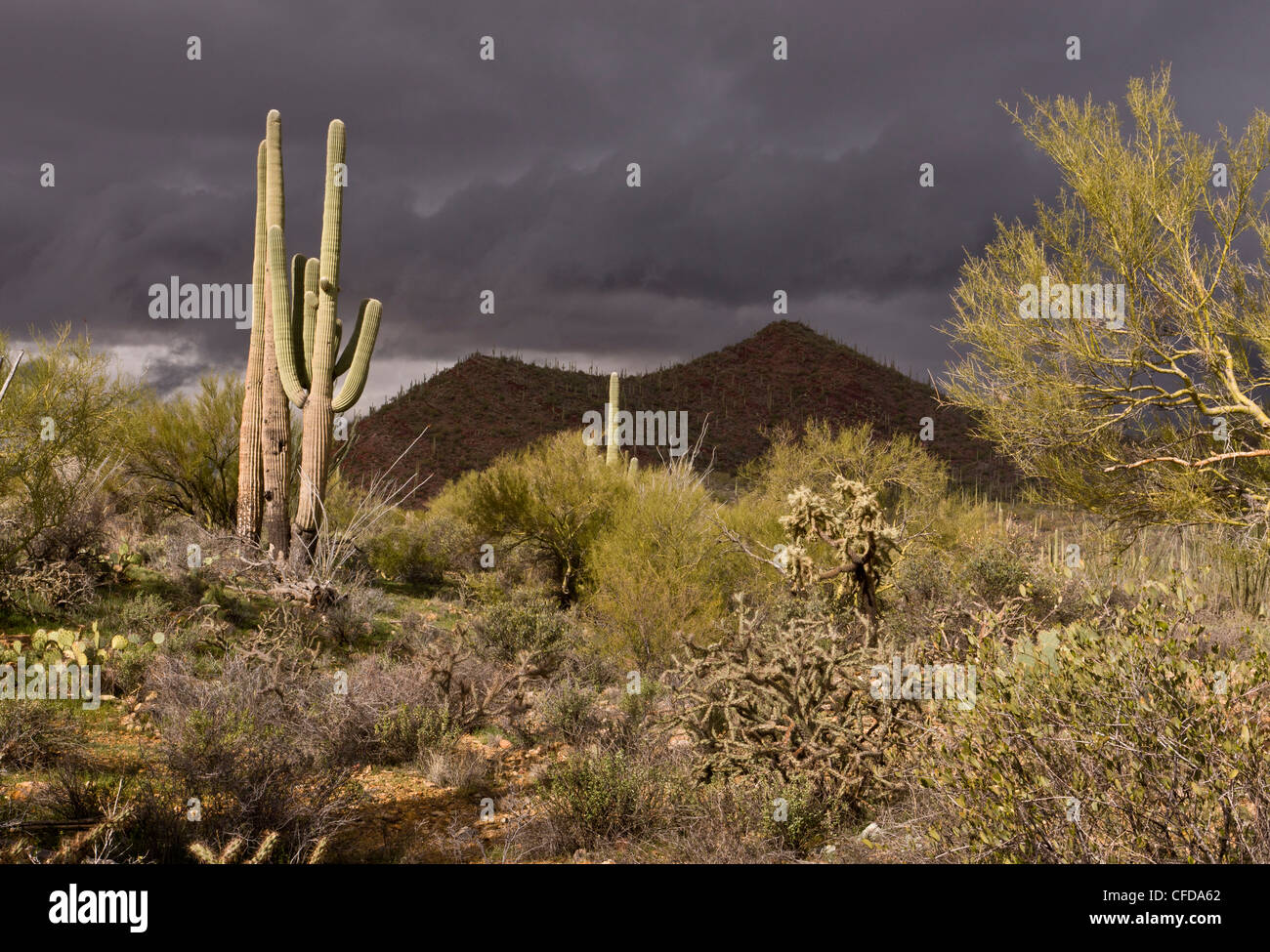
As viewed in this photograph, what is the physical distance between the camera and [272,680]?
5988 mm

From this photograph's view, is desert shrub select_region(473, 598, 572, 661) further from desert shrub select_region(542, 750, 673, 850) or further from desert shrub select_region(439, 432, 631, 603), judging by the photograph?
desert shrub select_region(542, 750, 673, 850)

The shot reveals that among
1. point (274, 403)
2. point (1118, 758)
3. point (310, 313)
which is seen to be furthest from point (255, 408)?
point (1118, 758)

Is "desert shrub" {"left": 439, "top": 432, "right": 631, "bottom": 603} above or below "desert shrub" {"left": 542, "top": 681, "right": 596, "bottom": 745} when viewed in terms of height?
above

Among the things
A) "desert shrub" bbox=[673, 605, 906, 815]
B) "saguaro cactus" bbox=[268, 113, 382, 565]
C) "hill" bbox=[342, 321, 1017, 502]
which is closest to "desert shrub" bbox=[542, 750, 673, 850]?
"desert shrub" bbox=[673, 605, 906, 815]

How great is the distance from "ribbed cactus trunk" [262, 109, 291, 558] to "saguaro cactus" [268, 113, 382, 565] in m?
0.27

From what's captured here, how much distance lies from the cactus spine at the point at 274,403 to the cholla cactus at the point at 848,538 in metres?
7.50

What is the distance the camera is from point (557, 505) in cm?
1277

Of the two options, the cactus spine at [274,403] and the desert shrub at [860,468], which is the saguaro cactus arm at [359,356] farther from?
the desert shrub at [860,468]

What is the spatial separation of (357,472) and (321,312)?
91.4 feet

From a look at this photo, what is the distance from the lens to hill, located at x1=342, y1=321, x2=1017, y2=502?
133 feet

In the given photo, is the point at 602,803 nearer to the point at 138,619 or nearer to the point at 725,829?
the point at 725,829

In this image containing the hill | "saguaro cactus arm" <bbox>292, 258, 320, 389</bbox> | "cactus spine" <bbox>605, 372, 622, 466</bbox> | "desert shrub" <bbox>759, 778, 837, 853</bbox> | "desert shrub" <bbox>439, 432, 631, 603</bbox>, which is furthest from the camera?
the hill
